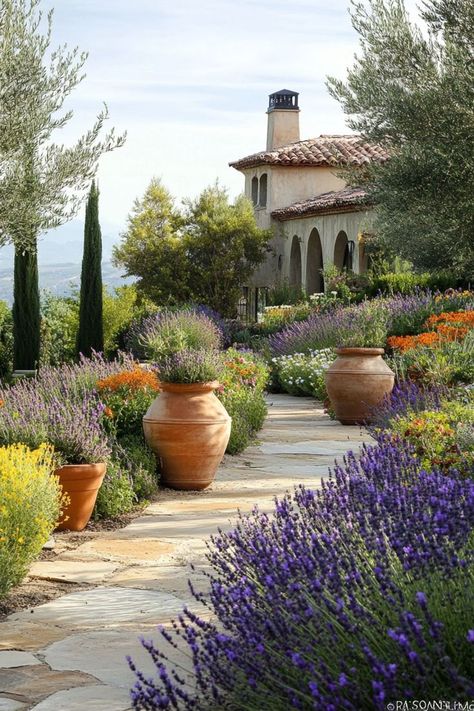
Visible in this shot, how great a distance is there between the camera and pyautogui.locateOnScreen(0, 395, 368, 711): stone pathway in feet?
12.3

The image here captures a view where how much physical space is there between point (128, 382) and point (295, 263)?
26235 mm

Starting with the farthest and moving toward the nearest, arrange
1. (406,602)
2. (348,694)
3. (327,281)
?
1. (327,281)
2. (406,602)
3. (348,694)

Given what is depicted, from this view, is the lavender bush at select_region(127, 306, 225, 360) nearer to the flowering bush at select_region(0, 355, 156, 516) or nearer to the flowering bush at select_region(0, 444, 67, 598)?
the flowering bush at select_region(0, 355, 156, 516)

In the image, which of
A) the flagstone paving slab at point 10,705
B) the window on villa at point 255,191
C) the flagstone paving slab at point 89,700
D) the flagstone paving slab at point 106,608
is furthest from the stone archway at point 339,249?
the flagstone paving slab at point 10,705

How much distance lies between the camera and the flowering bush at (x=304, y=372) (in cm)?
1530

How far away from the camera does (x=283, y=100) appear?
4103cm

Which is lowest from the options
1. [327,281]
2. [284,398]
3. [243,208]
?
[284,398]

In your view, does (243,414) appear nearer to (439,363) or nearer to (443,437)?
(439,363)

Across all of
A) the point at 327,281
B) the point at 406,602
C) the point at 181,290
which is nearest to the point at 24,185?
the point at 406,602

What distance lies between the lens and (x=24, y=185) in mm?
12070

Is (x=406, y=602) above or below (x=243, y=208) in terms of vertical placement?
below

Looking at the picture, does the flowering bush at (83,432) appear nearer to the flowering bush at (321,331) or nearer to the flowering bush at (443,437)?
the flowering bush at (443,437)

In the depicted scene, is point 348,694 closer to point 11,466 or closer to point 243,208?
point 11,466

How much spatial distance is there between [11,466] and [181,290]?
90.4ft
